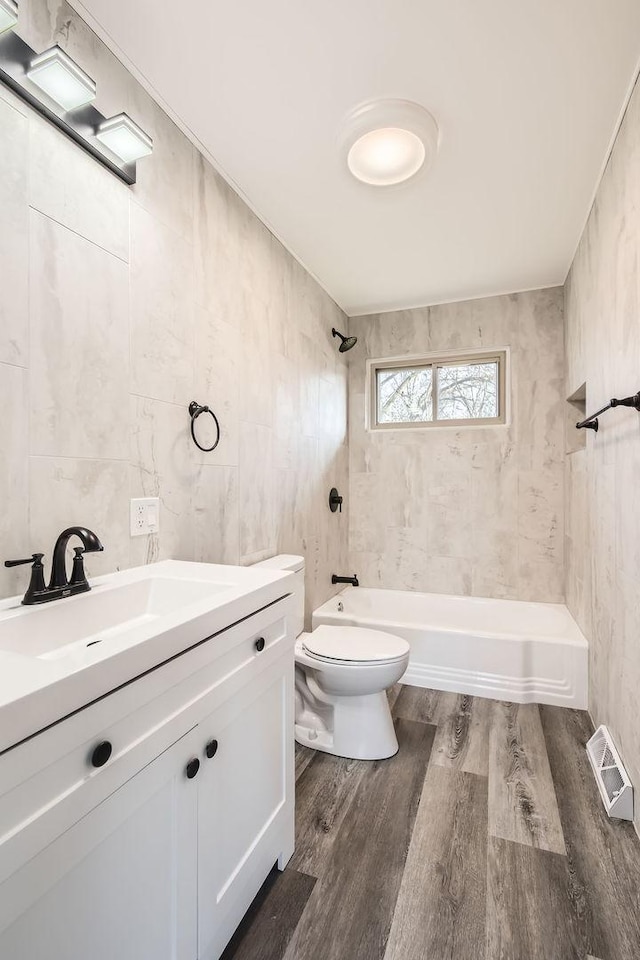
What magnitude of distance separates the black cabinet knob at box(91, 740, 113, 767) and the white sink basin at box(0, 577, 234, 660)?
0.19 metres

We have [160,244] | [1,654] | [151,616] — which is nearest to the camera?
[1,654]

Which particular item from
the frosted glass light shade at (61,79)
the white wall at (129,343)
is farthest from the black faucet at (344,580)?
the frosted glass light shade at (61,79)

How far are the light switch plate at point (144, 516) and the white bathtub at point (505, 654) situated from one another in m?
1.55

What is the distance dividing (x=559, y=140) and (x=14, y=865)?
2582mm

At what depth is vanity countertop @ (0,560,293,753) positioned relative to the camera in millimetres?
643

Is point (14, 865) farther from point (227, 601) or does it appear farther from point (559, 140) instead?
point (559, 140)

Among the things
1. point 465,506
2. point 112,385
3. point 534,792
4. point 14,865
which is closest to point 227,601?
point 14,865

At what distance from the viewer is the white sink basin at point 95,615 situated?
1.01 meters

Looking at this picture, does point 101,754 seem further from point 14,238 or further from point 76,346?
point 14,238

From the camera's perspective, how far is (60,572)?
115 centimetres

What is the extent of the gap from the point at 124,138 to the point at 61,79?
0.67 ft

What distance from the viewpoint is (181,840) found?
0.93 m

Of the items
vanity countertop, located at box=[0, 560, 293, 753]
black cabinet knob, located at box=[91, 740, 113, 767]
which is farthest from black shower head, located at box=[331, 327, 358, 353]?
black cabinet knob, located at box=[91, 740, 113, 767]

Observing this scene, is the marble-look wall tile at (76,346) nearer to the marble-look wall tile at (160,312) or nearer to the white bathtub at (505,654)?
the marble-look wall tile at (160,312)
